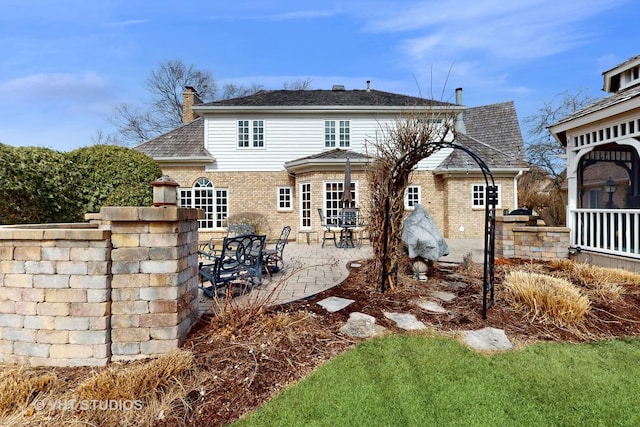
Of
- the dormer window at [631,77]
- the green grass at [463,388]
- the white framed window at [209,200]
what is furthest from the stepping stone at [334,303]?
the white framed window at [209,200]

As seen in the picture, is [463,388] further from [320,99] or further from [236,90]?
[236,90]

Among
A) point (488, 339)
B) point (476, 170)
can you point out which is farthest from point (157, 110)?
point (488, 339)

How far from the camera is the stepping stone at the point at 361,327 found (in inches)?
147

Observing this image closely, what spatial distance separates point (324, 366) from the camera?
308 cm

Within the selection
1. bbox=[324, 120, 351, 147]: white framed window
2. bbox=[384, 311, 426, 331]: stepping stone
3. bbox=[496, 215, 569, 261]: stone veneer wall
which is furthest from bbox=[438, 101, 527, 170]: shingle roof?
bbox=[384, 311, 426, 331]: stepping stone

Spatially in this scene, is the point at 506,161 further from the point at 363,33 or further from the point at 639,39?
the point at 363,33

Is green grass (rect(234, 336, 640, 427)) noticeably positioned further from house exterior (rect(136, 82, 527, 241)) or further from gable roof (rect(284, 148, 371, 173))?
house exterior (rect(136, 82, 527, 241))

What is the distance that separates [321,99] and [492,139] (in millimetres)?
10357

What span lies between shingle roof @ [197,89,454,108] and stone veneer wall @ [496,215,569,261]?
799 cm

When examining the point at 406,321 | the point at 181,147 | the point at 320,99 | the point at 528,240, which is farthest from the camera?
the point at 320,99

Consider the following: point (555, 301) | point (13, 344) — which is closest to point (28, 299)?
point (13, 344)

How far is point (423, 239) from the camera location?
547 centimetres

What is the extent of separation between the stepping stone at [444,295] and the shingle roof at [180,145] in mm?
12268

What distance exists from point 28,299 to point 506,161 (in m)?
16.1
